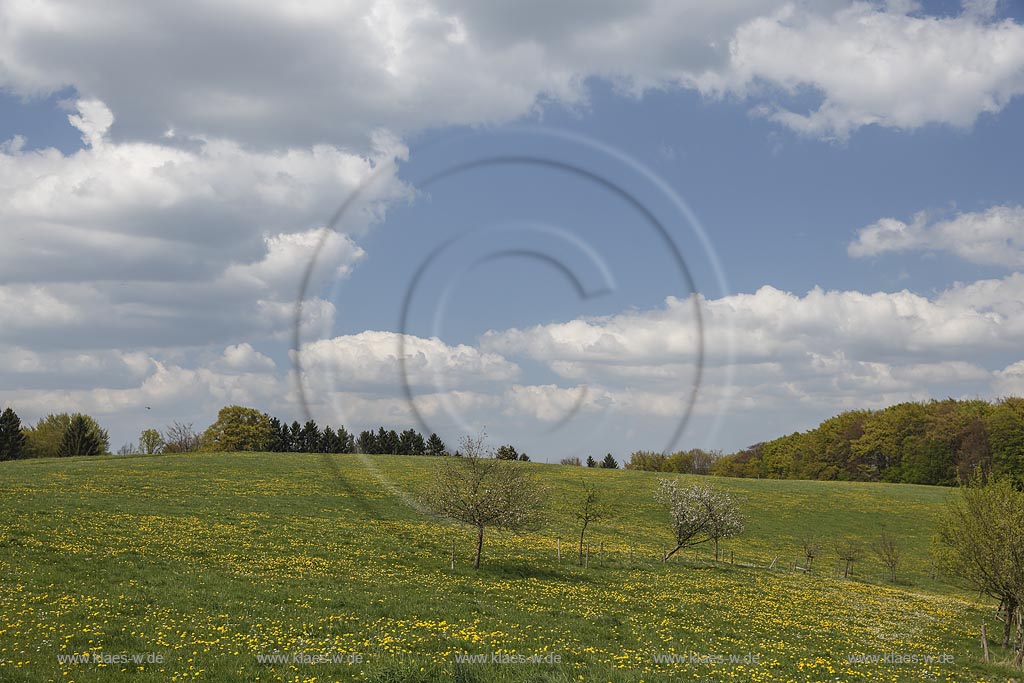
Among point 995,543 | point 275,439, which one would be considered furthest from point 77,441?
point 995,543

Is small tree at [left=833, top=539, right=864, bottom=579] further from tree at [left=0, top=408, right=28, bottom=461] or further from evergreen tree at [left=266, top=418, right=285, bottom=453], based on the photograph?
tree at [left=0, top=408, right=28, bottom=461]

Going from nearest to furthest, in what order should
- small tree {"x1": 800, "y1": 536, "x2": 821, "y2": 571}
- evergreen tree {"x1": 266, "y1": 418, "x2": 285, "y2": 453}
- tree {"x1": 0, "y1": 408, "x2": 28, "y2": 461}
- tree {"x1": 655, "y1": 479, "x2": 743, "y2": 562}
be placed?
tree {"x1": 655, "y1": 479, "x2": 743, "y2": 562}
small tree {"x1": 800, "y1": 536, "x2": 821, "y2": 571}
tree {"x1": 0, "y1": 408, "x2": 28, "y2": 461}
evergreen tree {"x1": 266, "y1": 418, "x2": 285, "y2": 453}

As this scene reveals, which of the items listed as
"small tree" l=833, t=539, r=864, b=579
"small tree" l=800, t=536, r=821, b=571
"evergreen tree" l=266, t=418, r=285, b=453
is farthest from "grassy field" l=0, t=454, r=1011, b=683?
"evergreen tree" l=266, t=418, r=285, b=453

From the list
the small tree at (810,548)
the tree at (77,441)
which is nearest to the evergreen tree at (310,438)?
the tree at (77,441)

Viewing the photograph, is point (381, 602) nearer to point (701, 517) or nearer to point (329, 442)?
point (701, 517)

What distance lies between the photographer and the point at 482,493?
37.8 m

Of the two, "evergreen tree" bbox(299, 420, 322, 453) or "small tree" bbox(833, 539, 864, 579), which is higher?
"evergreen tree" bbox(299, 420, 322, 453)

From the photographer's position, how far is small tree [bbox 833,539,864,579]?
194 feet

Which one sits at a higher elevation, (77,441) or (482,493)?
(482,493)

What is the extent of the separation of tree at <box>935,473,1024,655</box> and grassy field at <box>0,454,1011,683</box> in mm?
3127

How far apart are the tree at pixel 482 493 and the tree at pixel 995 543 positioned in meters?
22.2

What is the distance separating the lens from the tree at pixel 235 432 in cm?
13875

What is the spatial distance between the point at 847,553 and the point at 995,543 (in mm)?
33613

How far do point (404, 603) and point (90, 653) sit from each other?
1175cm
